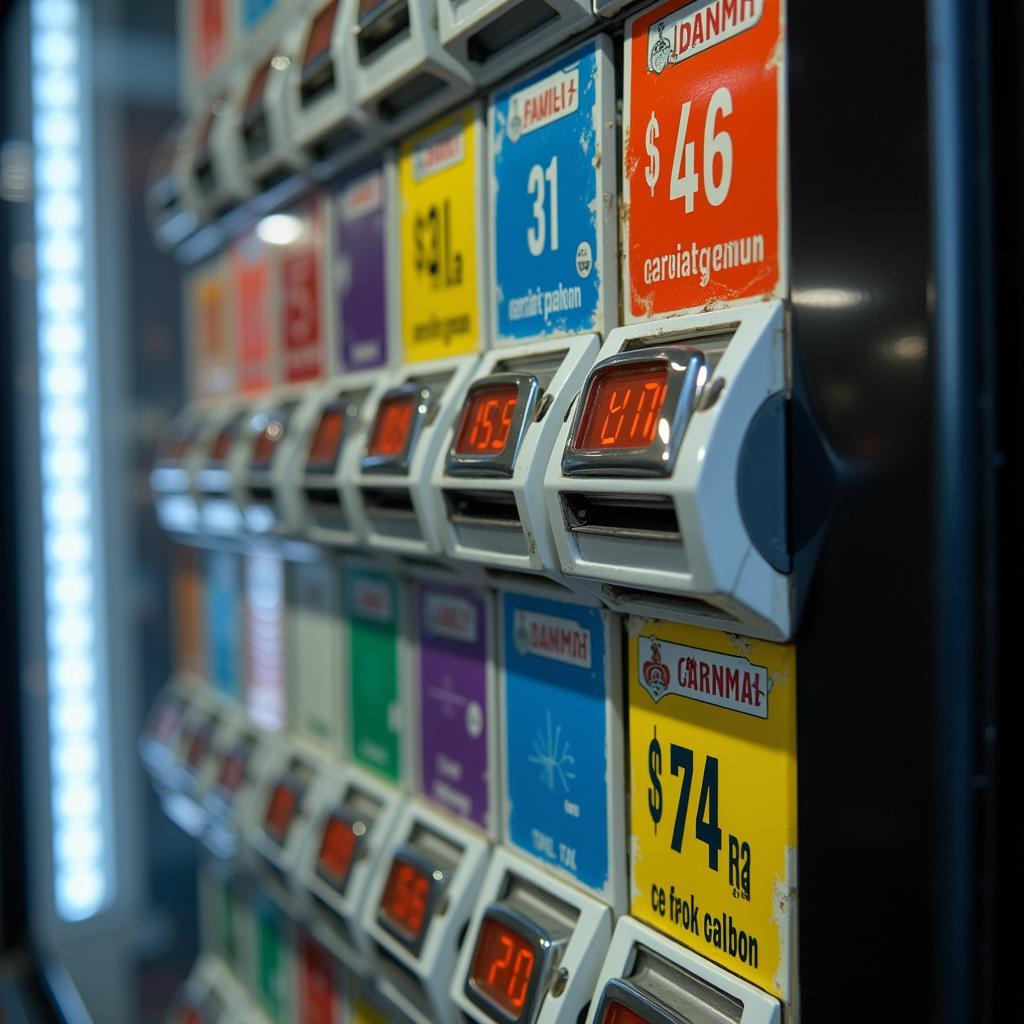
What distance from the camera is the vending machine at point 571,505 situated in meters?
0.89

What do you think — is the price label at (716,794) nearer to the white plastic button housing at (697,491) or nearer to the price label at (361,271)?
the white plastic button housing at (697,491)

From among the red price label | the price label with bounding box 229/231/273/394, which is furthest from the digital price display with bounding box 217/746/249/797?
the price label with bounding box 229/231/273/394

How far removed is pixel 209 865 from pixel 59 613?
0.91m

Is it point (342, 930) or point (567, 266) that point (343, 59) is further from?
point (342, 930)

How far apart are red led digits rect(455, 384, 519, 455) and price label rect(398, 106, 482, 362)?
19 cm

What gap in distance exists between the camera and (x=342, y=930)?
1.66 metres

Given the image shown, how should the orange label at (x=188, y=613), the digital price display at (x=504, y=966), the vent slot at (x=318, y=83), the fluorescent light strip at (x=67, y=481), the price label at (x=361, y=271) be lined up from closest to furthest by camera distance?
the digital price display at (x=504, y=966) < the vent slot at (x=318, y=83) < the price label at (x=361, y=271) < the orange label at (x=188, y=613) < the fluorescent light strip at (x=67, y=481)

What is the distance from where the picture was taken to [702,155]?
3.34 feet

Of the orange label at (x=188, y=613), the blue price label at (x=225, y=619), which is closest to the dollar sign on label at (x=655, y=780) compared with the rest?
the blue price label at (x=225, y=619)

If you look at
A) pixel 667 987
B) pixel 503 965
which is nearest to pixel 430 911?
pixel 503 965

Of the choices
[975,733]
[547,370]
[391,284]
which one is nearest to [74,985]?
[391,284]

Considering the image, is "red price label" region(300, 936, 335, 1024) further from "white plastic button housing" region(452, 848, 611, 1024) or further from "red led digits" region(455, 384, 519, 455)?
"red led digits" region(455, 384, 519, 455)

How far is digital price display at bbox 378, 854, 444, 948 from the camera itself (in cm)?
139

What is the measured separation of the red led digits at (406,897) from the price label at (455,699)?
4.3 inches
